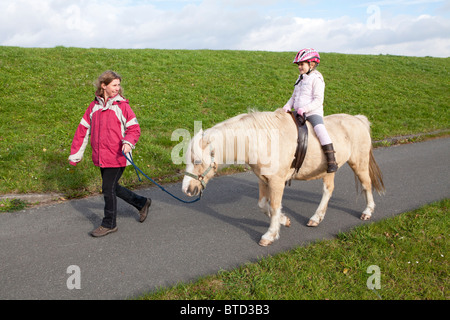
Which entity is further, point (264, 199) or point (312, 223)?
point (312, 223)

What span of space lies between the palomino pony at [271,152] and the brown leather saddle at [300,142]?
0.26ft

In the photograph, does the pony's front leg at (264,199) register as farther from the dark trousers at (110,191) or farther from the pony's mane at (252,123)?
the dark trousers at (110,191)

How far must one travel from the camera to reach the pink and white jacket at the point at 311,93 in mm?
4691

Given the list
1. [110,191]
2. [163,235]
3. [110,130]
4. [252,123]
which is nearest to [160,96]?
[110,130]

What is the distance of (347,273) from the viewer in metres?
3.69

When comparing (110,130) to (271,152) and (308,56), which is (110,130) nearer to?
(271,152)

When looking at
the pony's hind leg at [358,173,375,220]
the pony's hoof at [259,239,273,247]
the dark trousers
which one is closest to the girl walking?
the dark trousers

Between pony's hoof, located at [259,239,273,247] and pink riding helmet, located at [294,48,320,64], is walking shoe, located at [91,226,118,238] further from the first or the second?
pink riding helmet, located at [294,48,320,64]

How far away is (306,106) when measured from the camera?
184 inches

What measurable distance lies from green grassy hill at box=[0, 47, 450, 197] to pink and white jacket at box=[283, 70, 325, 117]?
267 centimetres

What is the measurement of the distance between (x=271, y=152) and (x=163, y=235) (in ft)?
6.56

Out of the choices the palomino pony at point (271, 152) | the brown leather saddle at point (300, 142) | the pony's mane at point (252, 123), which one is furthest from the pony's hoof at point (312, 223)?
the pony's mane at point (252, 123)
